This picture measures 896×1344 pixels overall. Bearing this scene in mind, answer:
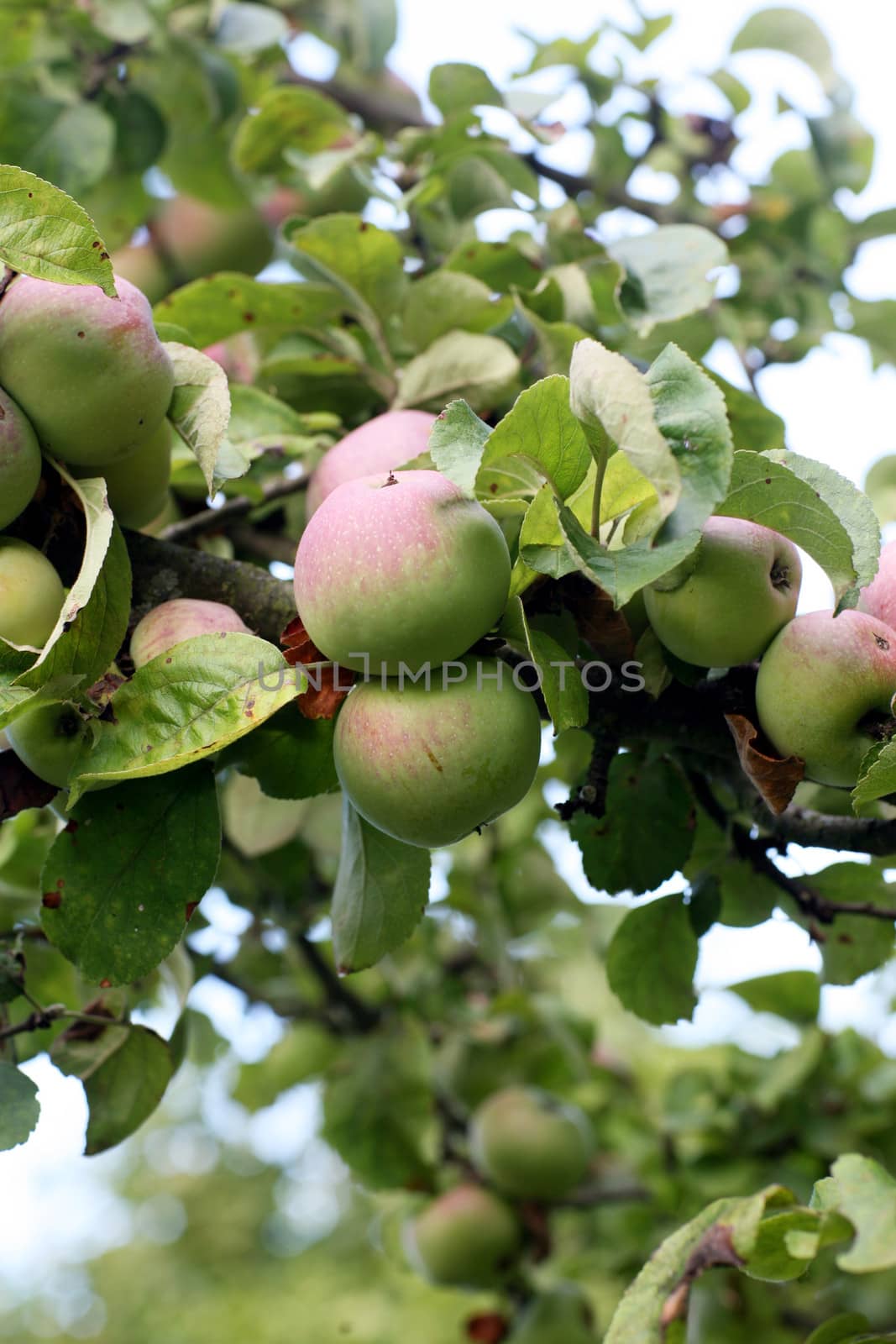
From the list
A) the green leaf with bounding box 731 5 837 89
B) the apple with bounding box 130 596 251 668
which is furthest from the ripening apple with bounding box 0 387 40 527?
the green leaf with bounding box 731 5 837 89

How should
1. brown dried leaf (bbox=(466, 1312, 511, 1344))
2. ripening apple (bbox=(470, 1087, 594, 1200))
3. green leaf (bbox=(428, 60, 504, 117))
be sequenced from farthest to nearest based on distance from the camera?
brown dried leaf (bbox=(466, 1312, 511, 1344)) < ripening apple (bbox=(470, 1087, 594, 1200)) < green leaf (bbox=(428, 60, 504, 117))

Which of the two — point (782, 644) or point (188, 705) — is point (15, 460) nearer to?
point (188, 705)

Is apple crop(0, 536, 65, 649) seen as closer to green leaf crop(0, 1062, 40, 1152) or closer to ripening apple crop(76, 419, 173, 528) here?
ripening apple crop(76, 419, 173, 528)

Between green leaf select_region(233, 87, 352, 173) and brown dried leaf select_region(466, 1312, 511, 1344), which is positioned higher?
green leaf select_region(233, 87, 352, 173)

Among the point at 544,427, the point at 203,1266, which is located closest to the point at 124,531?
the point at 544,427

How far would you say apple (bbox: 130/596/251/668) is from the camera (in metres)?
0.73

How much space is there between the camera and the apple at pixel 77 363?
708mm

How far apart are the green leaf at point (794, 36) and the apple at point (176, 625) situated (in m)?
1.50

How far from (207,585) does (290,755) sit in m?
0.13

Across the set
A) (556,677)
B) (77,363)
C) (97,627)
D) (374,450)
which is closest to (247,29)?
(374,450)

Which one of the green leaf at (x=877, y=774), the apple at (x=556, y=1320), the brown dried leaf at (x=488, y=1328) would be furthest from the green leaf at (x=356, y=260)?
the brown dried leaf at (x=488, y=1328)

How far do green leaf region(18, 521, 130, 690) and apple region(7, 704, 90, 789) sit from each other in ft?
0.08

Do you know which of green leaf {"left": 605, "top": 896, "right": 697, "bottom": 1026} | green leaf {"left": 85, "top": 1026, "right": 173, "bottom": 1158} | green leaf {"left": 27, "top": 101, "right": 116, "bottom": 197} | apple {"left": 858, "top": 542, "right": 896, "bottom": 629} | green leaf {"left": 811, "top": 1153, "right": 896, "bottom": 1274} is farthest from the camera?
green leaf {"left": 27, "top": 101, "right": 116, "bottom": 197}

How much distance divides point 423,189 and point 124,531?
1.89 ft
